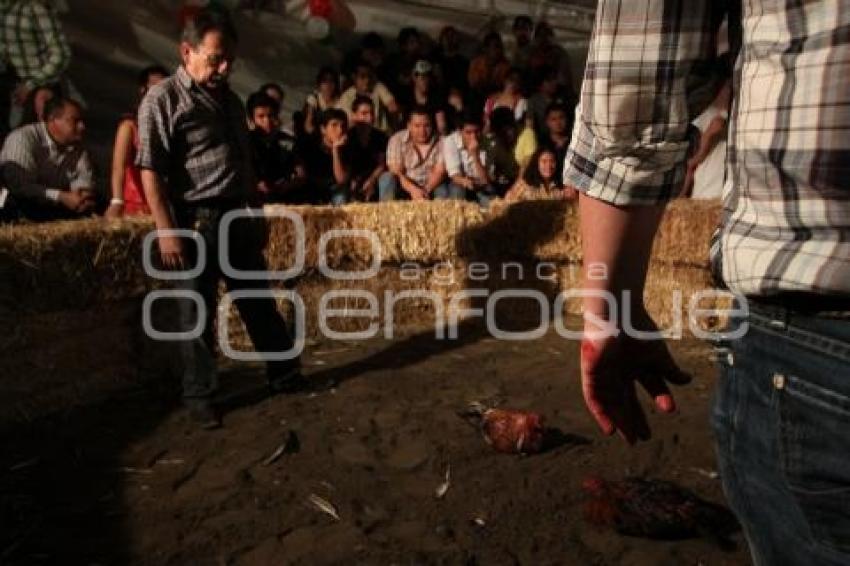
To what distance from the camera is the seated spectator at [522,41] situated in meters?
11.6

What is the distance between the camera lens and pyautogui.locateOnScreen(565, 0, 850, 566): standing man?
1.11 meters

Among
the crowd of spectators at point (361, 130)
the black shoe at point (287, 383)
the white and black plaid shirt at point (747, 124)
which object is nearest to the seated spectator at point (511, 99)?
the crowd of spectators at point (361, 130)

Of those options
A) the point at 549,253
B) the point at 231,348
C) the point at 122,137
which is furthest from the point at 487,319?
the point at 122,137

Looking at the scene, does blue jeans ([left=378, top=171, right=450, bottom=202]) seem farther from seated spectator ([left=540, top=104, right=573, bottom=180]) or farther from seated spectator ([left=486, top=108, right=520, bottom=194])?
seated spectator ([left=540, top=104, right=573, bottom=180])

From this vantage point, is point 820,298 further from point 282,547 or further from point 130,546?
point 130,546

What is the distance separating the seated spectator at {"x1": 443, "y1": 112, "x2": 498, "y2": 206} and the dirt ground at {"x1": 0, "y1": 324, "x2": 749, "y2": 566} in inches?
124

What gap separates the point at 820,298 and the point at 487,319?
6.11 metres

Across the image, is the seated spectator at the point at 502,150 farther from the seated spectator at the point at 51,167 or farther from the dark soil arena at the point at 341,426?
the seated spectator at the point at 51,167

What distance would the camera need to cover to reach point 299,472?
14.0 ft

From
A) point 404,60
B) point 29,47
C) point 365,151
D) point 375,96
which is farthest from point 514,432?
point 404,60

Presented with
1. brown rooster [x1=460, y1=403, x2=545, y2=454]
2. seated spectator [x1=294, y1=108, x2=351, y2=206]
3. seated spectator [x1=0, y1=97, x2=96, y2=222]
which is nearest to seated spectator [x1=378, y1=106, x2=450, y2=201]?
seated spectator [x1=294, y1=108, x2=351, y2=206]

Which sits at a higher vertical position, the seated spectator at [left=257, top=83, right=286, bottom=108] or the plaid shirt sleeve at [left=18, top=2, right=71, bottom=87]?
the plaid shirt sleeve at [left=18, top=2, right=71, bottom=87]

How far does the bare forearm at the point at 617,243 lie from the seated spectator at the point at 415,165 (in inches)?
286

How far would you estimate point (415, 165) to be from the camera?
8.89 meters
